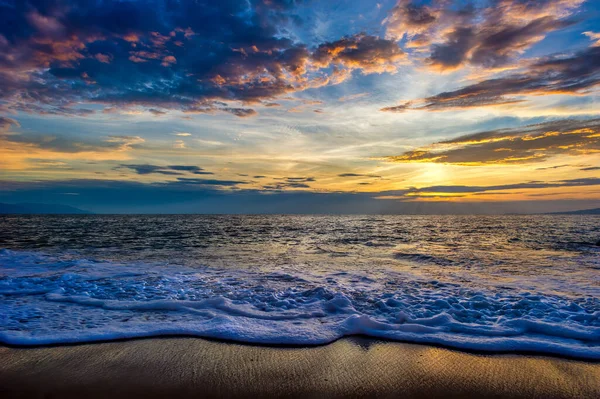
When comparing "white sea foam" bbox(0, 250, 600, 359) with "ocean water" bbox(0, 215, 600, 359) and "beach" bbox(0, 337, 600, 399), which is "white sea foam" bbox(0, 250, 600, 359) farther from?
"beach" bbox(0, 337, 600, 399)

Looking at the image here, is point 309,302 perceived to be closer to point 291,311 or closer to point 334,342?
point 291,311

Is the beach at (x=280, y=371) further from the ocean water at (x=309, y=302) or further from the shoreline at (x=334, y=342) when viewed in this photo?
the ocean water at (x=309, y=302)

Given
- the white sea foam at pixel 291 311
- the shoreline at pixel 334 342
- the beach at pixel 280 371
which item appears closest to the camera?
the beach at pixel 280 371

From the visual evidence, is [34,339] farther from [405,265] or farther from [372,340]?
[405,265]

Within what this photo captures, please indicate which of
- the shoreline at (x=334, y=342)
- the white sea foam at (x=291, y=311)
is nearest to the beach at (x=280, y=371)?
the shoreline at (x=334, y=342)

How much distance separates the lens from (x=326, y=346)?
504 centimetres

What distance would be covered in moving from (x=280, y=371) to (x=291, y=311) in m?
2.62

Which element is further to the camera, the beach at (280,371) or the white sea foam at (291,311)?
the white sea foam at (291,311)

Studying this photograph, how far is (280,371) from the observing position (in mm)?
4191

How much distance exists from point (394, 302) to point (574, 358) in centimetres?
324

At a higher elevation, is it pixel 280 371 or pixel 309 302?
pixel 280 371

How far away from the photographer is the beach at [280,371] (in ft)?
12.2

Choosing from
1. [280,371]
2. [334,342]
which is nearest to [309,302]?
[334,342]

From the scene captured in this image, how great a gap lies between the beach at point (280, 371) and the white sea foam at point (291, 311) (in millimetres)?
351
